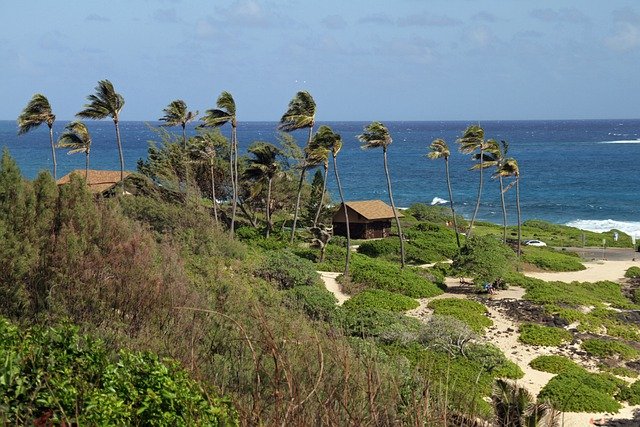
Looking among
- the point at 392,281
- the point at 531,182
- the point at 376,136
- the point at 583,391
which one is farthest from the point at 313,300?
the point at 531,182

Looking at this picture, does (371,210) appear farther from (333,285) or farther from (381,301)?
(381,301)

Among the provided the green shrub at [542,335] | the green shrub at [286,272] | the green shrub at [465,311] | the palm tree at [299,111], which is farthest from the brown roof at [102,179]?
the green shrub at [542,335]

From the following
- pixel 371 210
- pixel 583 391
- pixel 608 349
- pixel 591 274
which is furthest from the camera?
pixel 371 210

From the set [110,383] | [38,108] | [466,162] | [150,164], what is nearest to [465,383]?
[110,383]

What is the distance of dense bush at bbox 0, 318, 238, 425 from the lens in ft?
24.7

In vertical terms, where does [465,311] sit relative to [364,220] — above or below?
below

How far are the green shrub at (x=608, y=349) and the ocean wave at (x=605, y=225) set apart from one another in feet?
163

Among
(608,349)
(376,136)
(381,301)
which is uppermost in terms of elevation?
(376,136)

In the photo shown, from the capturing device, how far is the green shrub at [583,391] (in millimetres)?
19453

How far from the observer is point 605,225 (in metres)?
76.2

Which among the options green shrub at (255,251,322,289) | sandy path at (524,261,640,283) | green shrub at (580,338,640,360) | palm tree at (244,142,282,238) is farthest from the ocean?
green shrub at (580,338,640,360)

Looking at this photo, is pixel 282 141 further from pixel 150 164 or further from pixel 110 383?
pixel 110 383

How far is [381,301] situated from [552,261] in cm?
2019

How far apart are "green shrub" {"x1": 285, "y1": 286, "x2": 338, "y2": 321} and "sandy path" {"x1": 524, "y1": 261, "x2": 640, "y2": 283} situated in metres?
19.0
